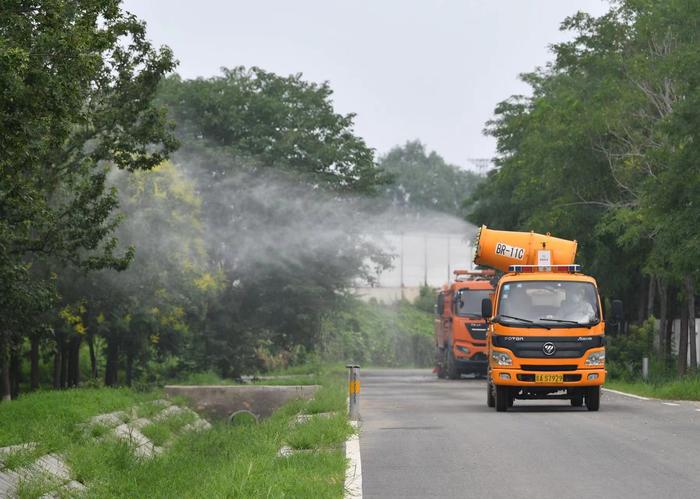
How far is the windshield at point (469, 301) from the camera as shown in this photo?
48.7 m

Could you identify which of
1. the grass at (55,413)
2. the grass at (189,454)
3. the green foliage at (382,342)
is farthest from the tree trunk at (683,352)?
the green foliage at (382,342)

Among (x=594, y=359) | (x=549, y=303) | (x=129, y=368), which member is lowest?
(x=129, y=368)

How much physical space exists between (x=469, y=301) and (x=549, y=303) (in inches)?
972

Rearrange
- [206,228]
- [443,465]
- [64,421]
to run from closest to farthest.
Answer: [443,465] < [64,421] < [206,228]

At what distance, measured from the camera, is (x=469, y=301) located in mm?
49125

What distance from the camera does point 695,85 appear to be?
1284 inches

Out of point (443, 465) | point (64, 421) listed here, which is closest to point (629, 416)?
point (443, 465)

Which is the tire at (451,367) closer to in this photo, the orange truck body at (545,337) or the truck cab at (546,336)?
the orange truck body at (545,337)

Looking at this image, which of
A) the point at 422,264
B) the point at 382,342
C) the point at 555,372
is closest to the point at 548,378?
the point at 555,372

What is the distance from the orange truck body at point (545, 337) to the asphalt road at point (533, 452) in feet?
1.82

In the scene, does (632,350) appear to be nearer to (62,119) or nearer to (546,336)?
(546,336)

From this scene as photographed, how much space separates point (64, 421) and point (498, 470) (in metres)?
12.6

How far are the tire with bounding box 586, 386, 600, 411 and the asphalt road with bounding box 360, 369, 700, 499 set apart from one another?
15 cm

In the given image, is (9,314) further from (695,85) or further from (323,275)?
(323,275)
